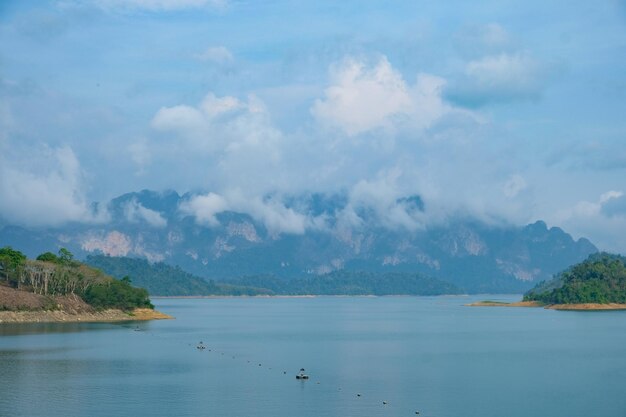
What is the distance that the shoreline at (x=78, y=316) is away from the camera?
128250mm

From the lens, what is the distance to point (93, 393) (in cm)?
6097

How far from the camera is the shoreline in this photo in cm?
12825

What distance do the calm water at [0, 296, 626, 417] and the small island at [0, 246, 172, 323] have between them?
1175cm

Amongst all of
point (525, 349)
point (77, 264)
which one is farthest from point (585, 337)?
point (77, 264)

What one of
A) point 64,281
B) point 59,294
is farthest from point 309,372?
point 64,281

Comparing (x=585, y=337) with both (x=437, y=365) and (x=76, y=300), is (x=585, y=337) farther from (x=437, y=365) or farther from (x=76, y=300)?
(x=76, y=300)

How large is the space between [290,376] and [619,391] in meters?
25.4

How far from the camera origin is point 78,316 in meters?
139

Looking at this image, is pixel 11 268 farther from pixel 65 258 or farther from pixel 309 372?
pixel 309 372

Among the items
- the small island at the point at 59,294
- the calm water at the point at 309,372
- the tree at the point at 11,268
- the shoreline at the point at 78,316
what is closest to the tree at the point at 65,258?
the small island at the point at 59,294

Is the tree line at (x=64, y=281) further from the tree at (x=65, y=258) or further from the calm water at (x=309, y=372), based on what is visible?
the calm water at (x=309, y=372)

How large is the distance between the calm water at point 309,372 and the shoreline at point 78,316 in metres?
9.83

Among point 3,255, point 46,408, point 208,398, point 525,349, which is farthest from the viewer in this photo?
point 3,255

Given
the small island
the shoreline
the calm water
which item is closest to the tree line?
the small island
